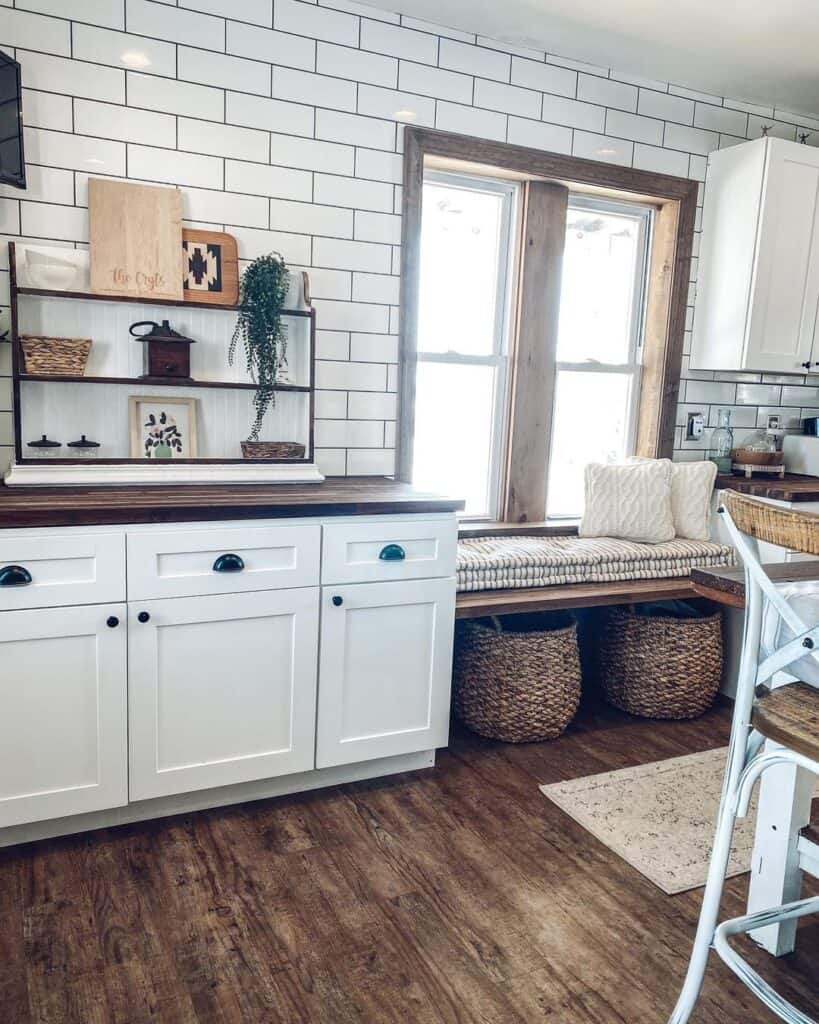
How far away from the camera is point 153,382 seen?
270 cm

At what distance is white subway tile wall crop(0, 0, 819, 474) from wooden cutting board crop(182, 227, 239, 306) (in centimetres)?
7

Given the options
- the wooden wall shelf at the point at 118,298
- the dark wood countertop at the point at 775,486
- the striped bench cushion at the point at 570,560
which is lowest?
the striped bench cushion at the point at 570,560

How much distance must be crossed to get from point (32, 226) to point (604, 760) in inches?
103

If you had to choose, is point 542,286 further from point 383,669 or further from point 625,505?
point 383,669

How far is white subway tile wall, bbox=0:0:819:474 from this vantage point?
263 centimetres

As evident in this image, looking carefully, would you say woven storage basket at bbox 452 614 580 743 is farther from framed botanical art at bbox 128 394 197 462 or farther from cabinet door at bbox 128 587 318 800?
framed botanical art at bbox 128 394 197 462

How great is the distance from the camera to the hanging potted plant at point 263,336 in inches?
110

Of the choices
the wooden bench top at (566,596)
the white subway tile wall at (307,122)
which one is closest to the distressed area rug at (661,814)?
the wooden bench top at (566,596)

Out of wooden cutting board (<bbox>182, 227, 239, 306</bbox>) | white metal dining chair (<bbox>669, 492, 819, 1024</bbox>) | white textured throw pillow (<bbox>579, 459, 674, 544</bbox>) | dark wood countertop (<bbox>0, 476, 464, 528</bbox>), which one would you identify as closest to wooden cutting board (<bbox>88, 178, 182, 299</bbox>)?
wooden cutting board (<bbox>182, 227, 239, 306</bbox>)

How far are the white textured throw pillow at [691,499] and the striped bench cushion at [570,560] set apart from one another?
6 centimetres

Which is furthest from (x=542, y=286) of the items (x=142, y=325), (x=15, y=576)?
(x=15, y=576)

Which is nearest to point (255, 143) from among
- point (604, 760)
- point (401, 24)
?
point (401, 24)

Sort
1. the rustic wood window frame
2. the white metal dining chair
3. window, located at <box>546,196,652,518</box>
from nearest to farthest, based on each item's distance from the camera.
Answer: the white metal dining chair → the rustic wood window frame → window, located at <box>546,196,652,518</box>

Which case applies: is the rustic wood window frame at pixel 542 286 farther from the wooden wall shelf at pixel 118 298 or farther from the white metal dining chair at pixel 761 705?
the white metal dining chair at pixel 761 705
